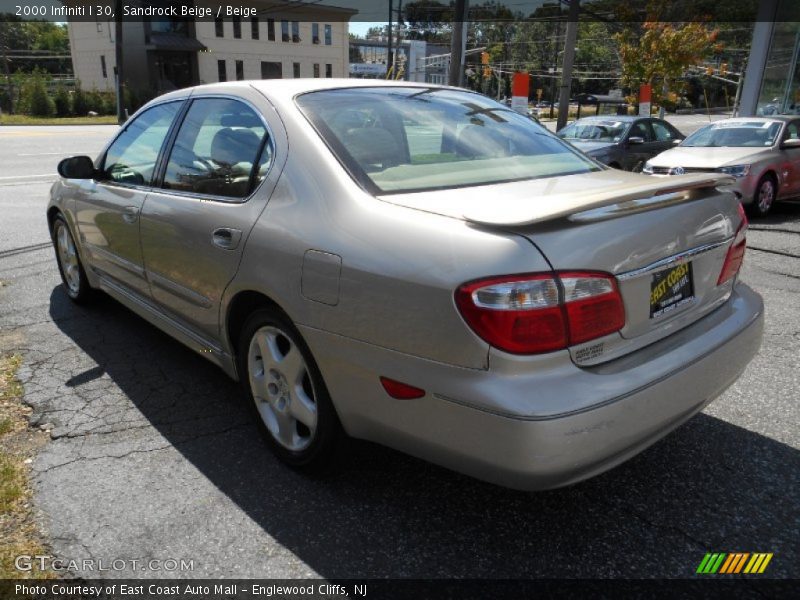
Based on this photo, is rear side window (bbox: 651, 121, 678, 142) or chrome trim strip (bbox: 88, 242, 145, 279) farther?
rear side window (bbox: 651, 121, 678, 142)

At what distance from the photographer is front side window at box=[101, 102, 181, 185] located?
361 centimetres

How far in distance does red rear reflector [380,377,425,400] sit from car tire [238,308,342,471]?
0.40 m

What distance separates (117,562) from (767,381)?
3448 millimetres

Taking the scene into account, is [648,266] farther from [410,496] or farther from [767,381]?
[767,381]

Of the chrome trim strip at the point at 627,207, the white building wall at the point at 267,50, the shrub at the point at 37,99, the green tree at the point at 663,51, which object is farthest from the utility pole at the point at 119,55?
the chrome trim strip at the point at 627,207

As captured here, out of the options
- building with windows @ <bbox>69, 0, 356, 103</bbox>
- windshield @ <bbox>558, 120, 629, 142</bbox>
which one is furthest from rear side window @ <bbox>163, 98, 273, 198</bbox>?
building with windows @ <bbox>69, 0, 356, 103</bbox>

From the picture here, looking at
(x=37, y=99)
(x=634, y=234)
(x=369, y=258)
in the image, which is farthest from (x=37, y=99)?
(x=634, y=234)

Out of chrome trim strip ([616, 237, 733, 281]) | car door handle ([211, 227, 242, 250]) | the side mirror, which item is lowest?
car door handle ([211, 227, 242, 250])

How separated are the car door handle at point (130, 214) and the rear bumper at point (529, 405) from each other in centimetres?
178

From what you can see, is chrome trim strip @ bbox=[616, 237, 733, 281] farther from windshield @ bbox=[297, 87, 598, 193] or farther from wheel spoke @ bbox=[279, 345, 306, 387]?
wheel spoke @ bbox=[279, 345, 306, 387]

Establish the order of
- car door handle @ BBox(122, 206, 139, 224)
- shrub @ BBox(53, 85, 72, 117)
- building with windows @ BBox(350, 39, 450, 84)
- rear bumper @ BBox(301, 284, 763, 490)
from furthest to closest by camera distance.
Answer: building with windows @ BBox(350, 39, 450, 84) → shrub @ BBox(53, 85, 72, 117) → car door handle @ BBox(122, 206, 139, 224) → rear bumper @ BBox(301, 284, 763, 490)

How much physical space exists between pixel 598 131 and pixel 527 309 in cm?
1144

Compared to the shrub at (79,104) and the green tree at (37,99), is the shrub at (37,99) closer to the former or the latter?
the green tree at (37,99)

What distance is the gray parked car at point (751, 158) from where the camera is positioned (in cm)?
872
